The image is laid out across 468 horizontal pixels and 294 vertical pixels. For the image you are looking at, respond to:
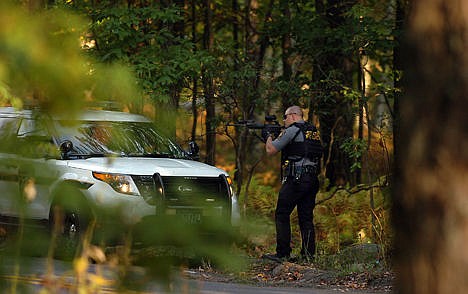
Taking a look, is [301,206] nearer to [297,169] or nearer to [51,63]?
[297,169]

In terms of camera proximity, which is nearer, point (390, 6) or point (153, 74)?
point (153, 74)

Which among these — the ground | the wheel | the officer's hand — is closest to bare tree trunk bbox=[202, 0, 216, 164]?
Result: the officer's hand

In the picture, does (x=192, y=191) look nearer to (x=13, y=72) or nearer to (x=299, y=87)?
(x=13, y=72)

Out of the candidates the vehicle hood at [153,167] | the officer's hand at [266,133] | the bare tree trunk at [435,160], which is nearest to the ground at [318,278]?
the vehicle hood at [153,167]

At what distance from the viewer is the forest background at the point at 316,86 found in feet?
11.1

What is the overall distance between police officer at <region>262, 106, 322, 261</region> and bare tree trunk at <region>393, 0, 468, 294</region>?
10122 millimetres

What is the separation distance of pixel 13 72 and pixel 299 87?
15.5 metres

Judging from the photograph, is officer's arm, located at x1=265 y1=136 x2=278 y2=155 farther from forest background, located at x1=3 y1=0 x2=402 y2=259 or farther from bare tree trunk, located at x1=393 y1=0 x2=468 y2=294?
bare tree trunk, located at x1=393 y1=0 x2=468 y2=294

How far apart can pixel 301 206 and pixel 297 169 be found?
0.59 m

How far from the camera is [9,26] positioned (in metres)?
3.24

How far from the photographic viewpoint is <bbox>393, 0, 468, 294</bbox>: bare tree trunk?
3.53 metres

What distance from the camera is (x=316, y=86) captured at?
19297 millimetres

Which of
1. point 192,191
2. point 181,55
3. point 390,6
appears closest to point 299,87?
point 181,55

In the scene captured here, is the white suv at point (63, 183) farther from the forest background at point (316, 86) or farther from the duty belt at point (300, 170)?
the duty belt at point (300, 170)
